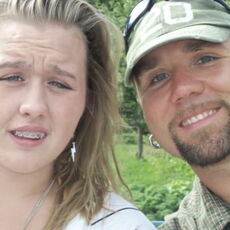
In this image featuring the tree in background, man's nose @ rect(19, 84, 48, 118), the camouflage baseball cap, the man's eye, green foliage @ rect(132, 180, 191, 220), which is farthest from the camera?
the tree in background

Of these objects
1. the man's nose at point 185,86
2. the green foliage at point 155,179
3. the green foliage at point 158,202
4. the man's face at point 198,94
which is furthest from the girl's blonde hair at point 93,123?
the green foliage at point 158,202

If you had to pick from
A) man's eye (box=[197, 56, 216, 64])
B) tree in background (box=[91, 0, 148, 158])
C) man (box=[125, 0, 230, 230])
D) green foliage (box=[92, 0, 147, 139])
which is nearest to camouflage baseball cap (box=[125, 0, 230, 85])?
man (box=[125, 0, 230, 230])

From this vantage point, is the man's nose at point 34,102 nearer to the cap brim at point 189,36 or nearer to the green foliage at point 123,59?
the cap brim at point 189,36

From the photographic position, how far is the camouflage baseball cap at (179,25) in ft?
8.45

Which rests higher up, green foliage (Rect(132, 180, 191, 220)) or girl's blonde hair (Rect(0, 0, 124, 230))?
girl's blonde hair (Rect(0, 0, 124, 230))

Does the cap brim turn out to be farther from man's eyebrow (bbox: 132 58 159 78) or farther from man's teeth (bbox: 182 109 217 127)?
man's teeth (bbox: 182 109 217 127)

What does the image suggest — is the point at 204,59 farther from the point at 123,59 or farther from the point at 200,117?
the point at 123,59

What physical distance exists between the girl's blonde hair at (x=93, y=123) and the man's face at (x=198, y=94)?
31 centimetres

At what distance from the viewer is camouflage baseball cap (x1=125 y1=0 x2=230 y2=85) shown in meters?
2.58

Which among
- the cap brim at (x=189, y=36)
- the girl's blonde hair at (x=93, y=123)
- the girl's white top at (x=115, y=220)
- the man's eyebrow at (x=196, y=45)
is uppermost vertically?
the cap brim at (x=189, y=36)

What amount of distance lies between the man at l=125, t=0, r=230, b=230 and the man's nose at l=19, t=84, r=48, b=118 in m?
0.45

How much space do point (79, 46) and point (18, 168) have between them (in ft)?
2.09

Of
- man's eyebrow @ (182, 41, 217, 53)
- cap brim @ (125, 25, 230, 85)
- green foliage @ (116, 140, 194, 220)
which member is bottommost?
green foliage @ (116, 140, 194, 220)

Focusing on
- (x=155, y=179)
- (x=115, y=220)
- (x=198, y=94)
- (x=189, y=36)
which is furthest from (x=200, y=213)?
(x=155, y=179)
